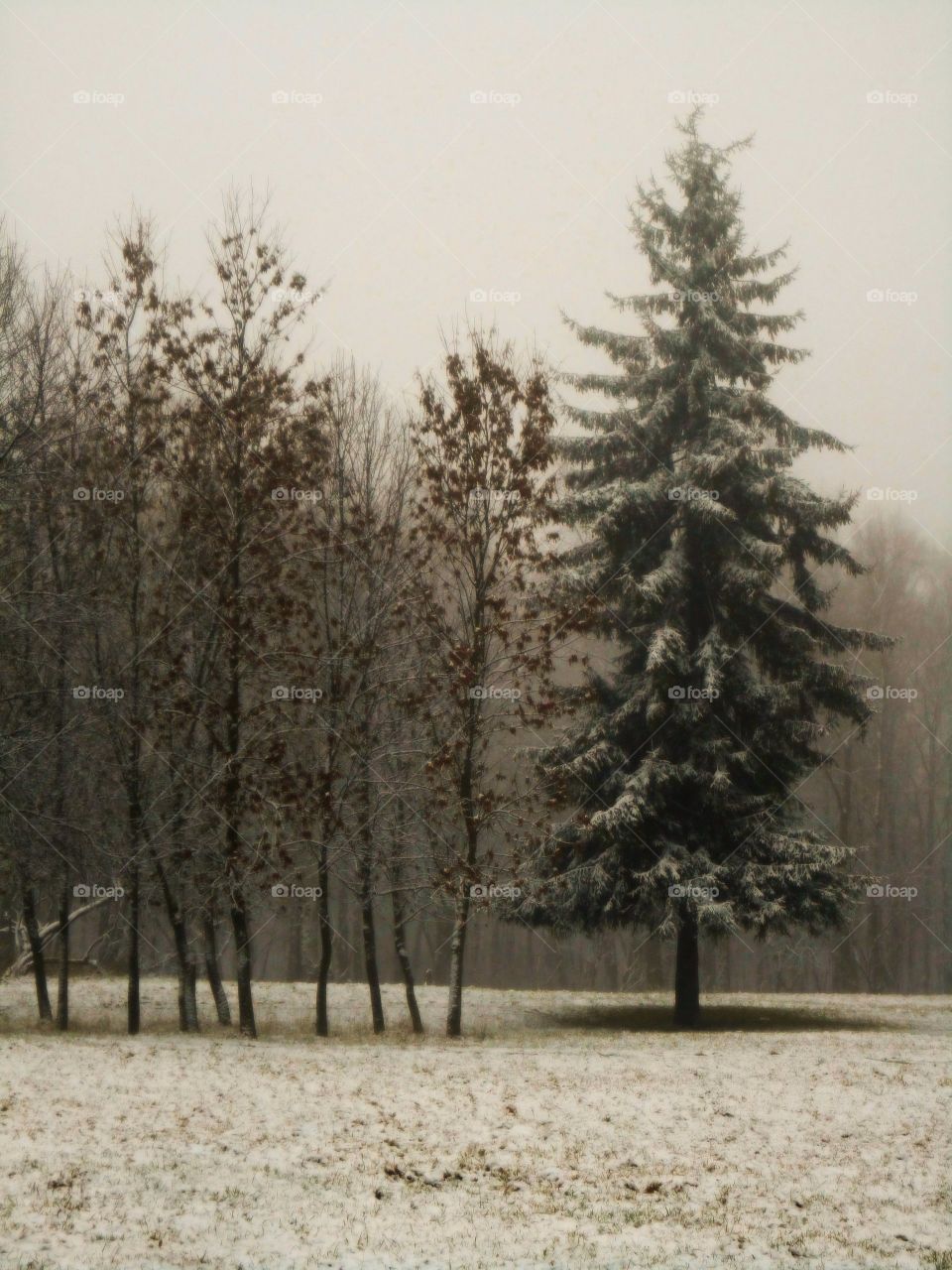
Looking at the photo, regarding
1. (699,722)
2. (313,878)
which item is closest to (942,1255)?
(699,722)

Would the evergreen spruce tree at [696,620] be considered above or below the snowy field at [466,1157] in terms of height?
above

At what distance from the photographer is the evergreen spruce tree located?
58.8 feet

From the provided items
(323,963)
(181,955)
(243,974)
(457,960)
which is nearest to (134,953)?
(181,955)

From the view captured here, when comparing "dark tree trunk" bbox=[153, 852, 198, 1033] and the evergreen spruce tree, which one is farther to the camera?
the evergreen spruce tree

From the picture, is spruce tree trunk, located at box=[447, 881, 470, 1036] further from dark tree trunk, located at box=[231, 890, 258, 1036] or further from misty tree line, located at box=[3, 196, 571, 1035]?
dark tree trunk, located at box=[231, 890, 258, 1036]

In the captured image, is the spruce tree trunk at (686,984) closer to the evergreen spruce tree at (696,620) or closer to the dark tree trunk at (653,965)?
the evergreen spruce tree at (696,620)

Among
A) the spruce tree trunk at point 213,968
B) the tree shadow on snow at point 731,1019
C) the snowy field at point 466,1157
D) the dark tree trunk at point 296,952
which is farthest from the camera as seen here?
the dark tree trunk at point 296,952

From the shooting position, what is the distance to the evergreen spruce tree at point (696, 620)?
17922 mm

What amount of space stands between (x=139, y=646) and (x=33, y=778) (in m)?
2.15

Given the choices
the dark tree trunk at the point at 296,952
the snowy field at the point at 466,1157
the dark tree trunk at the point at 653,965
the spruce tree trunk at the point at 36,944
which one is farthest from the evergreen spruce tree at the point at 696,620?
the dark tree trunk at the point at 296,952

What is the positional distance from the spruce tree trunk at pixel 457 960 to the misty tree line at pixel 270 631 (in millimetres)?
49

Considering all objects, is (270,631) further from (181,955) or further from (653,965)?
(653,965)

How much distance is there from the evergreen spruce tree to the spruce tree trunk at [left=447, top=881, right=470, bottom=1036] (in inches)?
61.6

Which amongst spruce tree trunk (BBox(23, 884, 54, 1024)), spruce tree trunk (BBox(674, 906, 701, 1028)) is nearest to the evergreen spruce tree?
spruce tree trunk (BBox(674, 906, 701, 1028))
